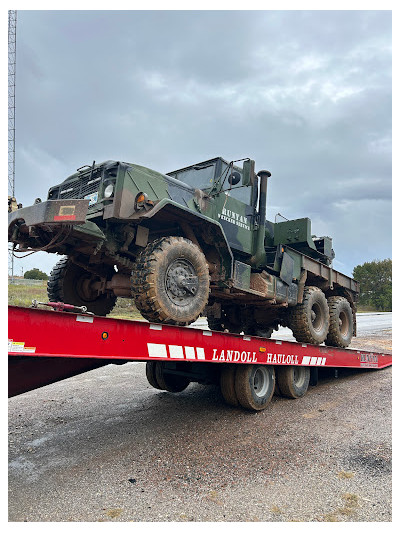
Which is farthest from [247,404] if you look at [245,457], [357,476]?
[357,476]

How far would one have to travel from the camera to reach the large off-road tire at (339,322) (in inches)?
326

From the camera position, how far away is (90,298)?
561 centimetres

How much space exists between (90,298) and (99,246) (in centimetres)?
163

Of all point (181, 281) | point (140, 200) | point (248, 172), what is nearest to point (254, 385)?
point (181, 281)

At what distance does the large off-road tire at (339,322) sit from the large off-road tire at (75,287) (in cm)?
480

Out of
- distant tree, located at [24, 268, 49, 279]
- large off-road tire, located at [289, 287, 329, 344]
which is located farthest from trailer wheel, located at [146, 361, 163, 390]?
distant tree, located at [24, 268, 49, 279]

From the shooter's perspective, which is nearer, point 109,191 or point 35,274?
point 109,191

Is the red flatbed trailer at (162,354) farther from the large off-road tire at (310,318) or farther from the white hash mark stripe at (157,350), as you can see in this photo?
the large off-road tire at (310,318)

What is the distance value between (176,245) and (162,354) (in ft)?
3.82

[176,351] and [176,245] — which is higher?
A: [176,245]

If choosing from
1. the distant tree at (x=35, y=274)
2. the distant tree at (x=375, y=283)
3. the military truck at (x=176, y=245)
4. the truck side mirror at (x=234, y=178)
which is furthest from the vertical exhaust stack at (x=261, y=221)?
the distant tree at (x=375, y=283)

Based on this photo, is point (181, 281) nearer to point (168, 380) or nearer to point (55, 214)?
point (55, 214)

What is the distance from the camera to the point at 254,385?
5.65 meters

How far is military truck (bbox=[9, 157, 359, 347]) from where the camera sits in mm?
4105
